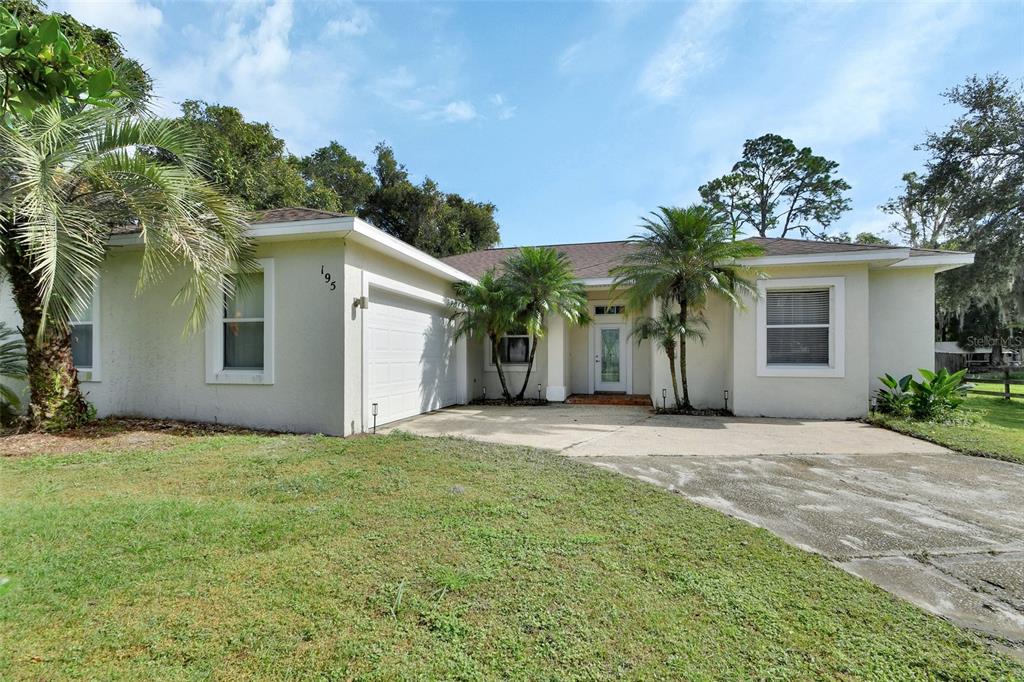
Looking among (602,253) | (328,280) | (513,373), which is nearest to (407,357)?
(328,280)

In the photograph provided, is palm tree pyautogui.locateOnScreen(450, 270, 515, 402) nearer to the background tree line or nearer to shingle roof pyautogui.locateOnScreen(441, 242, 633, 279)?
shingle roof pyautogui.locateOnScreen(441, 242, 633, 279)

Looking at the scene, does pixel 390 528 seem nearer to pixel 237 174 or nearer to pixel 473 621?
pixel 473 621

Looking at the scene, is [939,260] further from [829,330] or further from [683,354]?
[683,354]

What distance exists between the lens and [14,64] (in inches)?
51.6

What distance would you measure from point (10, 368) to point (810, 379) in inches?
566

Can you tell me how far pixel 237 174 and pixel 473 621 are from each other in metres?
15.4

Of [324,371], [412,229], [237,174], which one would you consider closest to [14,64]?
[324,371]

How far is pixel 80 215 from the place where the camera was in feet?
19.0

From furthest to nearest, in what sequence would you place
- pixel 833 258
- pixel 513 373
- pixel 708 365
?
pixel 513 373 → pixel 708 365 → pixel 833 258

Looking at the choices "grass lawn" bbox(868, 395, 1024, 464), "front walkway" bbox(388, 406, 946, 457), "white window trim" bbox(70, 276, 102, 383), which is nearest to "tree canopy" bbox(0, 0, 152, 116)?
"front walkway" bbox(388, 406, 946, 457)

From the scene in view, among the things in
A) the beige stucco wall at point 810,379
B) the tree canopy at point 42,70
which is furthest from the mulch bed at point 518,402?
the tree canopy at point 42,70

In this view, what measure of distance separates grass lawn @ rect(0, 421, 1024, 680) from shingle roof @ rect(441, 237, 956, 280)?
7868mm

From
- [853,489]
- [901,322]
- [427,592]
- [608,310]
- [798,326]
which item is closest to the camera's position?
[427,592]

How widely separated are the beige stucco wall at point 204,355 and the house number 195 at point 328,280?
0.20 feet
